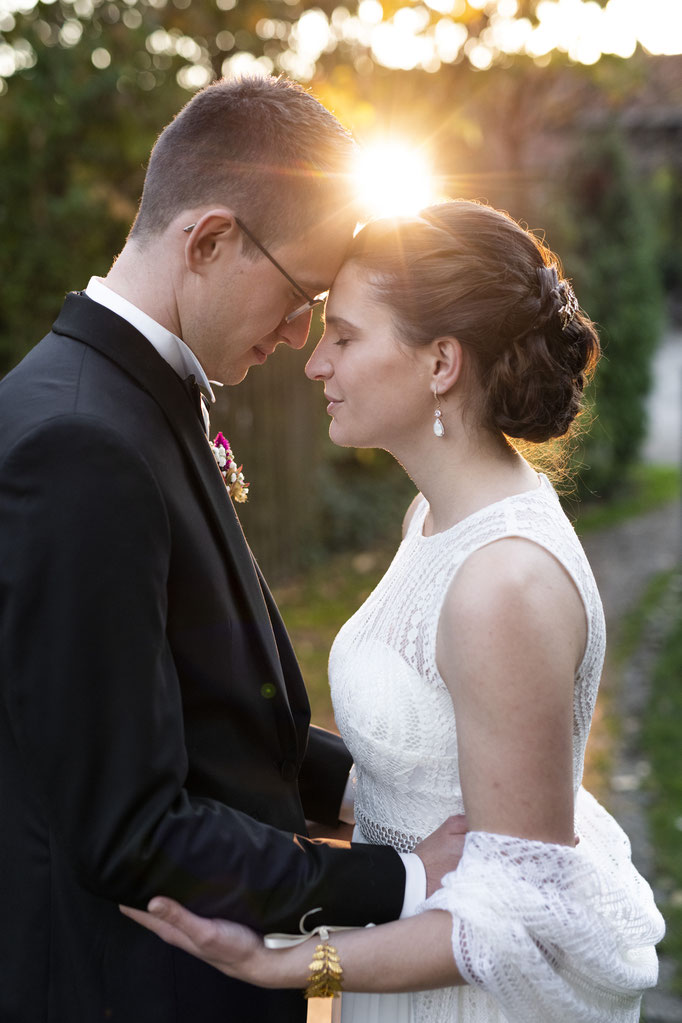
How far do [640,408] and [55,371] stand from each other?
1320 cm

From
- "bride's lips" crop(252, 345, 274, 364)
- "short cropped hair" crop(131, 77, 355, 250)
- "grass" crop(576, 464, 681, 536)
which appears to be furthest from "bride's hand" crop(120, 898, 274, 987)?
"grass" crop(576, 464, 681, 536)

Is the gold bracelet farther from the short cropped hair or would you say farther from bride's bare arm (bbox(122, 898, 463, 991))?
the short cropped hair

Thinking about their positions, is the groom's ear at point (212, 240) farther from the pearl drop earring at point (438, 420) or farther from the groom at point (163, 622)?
the pearl drop earring at point (438, 420)

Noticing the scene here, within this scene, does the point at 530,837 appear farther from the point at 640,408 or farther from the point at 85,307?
the point at 640,408

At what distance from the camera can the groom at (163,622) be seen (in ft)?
5.27

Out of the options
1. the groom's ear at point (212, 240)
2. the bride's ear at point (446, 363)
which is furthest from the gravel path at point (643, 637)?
the groom's ear at point (212, 240)

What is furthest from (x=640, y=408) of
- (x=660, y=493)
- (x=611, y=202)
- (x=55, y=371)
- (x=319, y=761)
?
(x=55, y=371)

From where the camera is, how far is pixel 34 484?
62.4 inches

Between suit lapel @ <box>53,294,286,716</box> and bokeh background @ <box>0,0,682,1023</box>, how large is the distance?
101 centimetres

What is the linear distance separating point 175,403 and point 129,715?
66 centimetres

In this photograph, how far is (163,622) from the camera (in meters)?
1.68

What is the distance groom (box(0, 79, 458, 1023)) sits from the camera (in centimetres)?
161

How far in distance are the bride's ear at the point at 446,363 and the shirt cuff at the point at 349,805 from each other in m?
1.13

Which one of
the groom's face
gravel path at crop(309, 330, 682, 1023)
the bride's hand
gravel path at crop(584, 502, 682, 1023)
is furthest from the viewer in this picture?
gravel path at crop(584, 502, 682, 1023)
